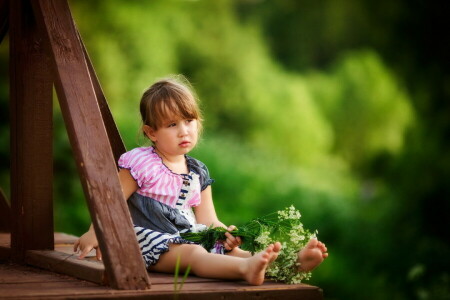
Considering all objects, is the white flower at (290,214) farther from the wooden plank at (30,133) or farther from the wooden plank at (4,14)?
the wooden plank at (4,14)

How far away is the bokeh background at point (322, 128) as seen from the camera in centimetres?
1005

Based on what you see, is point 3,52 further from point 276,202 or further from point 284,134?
point 284,134

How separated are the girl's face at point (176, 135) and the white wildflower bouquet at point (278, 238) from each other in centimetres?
38

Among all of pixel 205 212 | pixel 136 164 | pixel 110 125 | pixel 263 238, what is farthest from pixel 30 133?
pixel 263 238

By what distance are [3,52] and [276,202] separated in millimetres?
4661

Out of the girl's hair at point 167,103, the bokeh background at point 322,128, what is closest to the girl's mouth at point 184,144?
the girl's hair at point 167,103

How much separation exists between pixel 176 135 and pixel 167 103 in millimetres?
141

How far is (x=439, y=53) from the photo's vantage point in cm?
992

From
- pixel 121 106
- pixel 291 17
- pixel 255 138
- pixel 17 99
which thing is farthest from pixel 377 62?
pixel 17 99

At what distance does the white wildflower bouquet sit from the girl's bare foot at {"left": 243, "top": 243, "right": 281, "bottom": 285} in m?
0.12

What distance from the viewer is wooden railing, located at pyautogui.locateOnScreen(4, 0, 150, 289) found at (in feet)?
8.85

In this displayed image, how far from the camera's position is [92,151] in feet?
9.22

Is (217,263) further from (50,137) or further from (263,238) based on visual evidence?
(50,137)

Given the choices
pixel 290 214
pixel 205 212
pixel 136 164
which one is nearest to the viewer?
pixel 290 214
